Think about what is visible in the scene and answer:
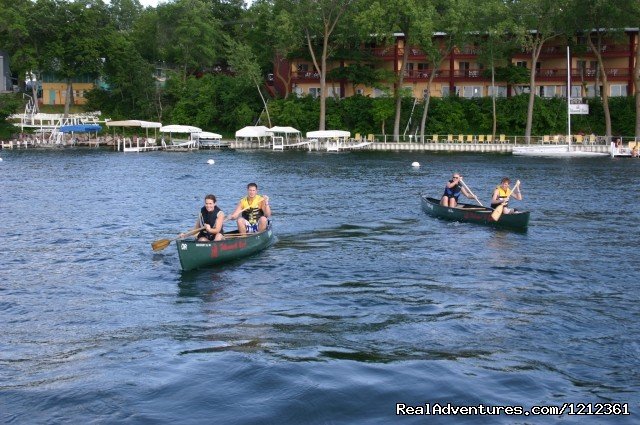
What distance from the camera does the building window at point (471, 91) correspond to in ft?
307

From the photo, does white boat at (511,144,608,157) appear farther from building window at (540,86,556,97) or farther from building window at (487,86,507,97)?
building window at (487,86,507,97)

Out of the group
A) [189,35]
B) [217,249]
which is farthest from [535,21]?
[217,249]

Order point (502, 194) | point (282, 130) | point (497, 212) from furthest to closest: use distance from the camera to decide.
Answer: point (282, 130)
point (502, 194)
point (497, 212)

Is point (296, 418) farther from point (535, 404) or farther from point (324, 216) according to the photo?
point (324, 216)

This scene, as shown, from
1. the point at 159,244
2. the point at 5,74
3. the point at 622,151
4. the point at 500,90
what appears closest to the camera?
the point at 159,244

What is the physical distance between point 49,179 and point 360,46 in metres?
50.6

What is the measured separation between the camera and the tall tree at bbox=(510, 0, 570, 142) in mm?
78875

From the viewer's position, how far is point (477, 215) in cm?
3100

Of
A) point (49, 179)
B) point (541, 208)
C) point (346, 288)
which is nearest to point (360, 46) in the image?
point (49, 179)

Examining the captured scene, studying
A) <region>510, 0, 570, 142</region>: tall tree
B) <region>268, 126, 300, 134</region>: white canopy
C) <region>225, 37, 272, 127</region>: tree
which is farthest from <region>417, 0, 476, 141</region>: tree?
<region>225, 37, 272, 127</region>: tree

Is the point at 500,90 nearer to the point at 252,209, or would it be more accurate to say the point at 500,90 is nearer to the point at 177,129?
the point at 177,129

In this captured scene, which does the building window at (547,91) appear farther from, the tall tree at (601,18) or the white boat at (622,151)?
the white boat at (622,151)

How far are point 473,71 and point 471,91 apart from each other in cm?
228

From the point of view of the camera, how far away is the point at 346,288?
2086 centimetres
